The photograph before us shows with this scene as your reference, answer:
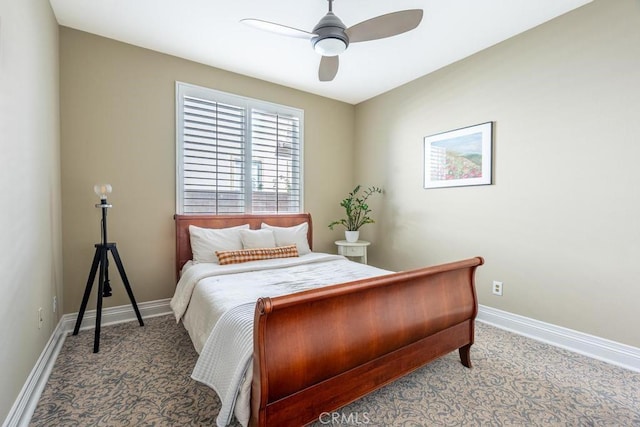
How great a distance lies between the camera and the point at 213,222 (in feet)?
11.2

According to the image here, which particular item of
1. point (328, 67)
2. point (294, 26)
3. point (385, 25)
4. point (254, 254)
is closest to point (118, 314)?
point (254, 254)

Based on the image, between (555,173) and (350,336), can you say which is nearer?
(350,336)

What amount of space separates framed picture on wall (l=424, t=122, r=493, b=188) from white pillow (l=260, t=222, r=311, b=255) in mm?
1675

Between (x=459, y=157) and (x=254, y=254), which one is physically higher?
(x=459, y=157)

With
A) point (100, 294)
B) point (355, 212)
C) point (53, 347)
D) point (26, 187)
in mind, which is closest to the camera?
point (26, 187)

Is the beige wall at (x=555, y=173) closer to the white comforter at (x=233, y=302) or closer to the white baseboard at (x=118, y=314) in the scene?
the white comforter at (x=233, y=302)

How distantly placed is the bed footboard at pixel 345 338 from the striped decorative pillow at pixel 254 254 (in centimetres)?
175

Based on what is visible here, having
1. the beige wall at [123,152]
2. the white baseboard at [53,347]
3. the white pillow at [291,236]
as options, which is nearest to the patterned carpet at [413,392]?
the white baseboard at [53,347]

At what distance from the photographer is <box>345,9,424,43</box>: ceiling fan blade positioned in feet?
6.24

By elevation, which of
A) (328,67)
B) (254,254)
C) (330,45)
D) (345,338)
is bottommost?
(345,338)

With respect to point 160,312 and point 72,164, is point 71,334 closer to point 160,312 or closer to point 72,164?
point 160,312

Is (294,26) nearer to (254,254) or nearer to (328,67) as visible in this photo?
(328,67)

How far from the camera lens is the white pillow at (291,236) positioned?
3.52 m

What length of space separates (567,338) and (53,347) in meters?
4.25
